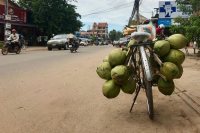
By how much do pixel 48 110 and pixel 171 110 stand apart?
77.3 inches

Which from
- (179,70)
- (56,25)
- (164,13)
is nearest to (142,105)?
(179,70)

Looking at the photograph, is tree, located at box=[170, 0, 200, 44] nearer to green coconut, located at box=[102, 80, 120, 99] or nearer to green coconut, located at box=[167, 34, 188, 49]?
green coconut, located at box=[167, 34, 188, 49]

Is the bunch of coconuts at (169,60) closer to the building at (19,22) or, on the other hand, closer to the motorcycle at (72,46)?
the motorcycle at (72,46)

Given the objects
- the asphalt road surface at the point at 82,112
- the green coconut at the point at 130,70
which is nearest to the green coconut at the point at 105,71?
the green coconut at the point at 130,70

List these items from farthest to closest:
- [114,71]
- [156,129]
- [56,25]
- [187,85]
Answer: [56,25], [187,85], [114,71], [156,129]

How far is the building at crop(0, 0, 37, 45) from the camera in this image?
48931 mm

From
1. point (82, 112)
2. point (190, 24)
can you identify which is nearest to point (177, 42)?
point (82, 112)

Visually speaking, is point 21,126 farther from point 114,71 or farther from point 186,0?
point 186,0

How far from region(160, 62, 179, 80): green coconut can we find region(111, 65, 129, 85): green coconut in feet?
1.76

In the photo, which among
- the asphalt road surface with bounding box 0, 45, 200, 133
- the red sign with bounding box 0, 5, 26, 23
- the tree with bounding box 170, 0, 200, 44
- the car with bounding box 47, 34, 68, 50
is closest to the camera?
the asphalt road surface with bounding box 0, 45, 200, 133

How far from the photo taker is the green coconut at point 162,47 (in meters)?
6.38

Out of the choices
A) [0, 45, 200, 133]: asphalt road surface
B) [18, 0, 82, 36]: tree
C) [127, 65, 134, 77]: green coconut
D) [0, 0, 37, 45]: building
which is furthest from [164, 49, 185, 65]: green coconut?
[18, 0, 82, 36]: tree

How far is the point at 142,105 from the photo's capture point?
7.32m

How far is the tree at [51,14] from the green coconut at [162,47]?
4951cm
